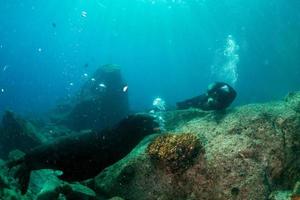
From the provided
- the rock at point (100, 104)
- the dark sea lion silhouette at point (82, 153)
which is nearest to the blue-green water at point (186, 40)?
the rock at point (100, 104)

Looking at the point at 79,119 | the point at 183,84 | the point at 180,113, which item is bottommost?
the point at 180,113

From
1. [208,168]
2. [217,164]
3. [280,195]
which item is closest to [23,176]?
[208,168]

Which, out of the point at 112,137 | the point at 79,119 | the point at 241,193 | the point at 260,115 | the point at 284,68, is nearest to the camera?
the point at 241,193

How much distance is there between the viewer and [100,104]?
78.7 ft

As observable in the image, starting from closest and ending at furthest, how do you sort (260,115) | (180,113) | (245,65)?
(260,115) → (180,113) → (245,65)

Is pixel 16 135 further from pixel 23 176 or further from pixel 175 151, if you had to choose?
pixel 175 151

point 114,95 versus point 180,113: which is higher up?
point 114,95

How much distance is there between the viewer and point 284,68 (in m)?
63.6

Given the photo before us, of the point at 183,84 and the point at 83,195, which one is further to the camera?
the point at 183,84

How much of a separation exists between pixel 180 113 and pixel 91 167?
4333mm

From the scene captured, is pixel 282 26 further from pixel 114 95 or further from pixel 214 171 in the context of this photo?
pixel 214 171

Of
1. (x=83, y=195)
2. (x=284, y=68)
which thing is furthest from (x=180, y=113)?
(x=284, y=68)

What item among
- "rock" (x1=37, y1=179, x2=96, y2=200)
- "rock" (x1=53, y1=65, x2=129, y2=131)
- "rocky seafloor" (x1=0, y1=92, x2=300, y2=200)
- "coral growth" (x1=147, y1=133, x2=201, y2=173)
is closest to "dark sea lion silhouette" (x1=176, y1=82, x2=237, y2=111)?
"rocky seafloor" (x1=0, y1=92, x2=300, y2=200)

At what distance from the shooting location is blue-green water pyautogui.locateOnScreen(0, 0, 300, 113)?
62.8 metres
